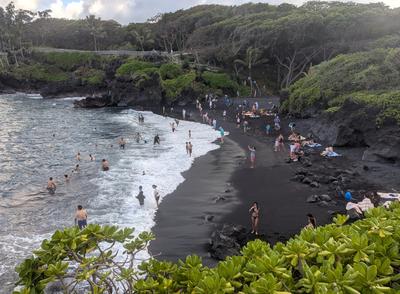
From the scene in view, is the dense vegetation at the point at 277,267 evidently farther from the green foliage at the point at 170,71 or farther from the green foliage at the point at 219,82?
the green foliage at the point at 170,71

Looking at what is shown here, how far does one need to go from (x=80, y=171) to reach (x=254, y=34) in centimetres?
4575

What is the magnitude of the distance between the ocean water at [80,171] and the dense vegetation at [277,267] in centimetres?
814

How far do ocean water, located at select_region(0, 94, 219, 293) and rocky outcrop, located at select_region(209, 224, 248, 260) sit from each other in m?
2.78

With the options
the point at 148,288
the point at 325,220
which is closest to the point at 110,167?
the point at 325,220

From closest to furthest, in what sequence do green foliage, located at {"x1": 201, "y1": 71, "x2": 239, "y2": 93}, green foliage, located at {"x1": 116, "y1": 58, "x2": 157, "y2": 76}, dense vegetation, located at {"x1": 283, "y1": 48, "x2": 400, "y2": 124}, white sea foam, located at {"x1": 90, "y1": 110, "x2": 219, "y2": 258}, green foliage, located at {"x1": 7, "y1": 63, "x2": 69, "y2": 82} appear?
white sea foam, located at {"x1": 90, "y1": 110, "x2": 219, "y2": 258}, dense vegetation, located at {"x1": 283, "y1": 48, "x2": 400, "y2": 124}, green foliage, located at {"x1": 201, "y1": 71, "x2": 239, "y2": 93}, green foliage, located at {"x1": 116, "y1": 58, "x2": 157, "y2": 76}, green foliage, located at {"x1": 7, "y1": 63, "x2": 69, "y2": 82}

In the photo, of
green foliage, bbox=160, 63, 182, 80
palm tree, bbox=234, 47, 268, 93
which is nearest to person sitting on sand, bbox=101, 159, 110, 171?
palm tree, bbox=234, 47, 268, 93

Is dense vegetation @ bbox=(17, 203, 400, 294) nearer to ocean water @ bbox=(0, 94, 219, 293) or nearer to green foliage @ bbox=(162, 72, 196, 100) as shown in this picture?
ocean water @ bbox=(0, 94, 219, 293)

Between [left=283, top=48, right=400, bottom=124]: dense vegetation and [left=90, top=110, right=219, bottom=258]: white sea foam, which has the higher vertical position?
[left=283, top=48, right=400, bottom=124]: dense vegetation

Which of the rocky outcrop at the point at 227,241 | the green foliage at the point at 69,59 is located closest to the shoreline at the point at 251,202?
the rocky outcrop at the point at 227,241

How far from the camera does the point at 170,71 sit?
71312 mm

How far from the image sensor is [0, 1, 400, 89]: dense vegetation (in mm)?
58812

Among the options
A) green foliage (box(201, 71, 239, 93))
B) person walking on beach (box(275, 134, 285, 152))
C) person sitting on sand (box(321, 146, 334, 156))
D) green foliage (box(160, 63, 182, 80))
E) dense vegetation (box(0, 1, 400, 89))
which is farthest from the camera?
green foliage (box(160, 63, 182, 80))

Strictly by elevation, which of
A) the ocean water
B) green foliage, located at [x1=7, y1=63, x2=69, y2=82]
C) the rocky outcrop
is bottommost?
the ocean water

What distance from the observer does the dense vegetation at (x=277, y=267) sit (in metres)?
5.44
